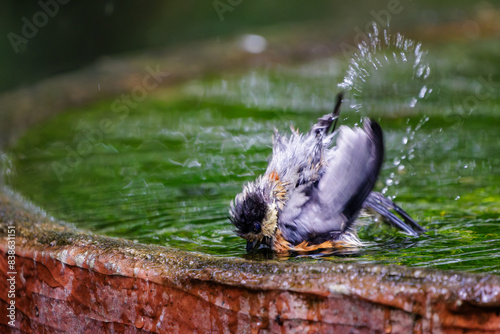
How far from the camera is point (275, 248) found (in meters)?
3.07

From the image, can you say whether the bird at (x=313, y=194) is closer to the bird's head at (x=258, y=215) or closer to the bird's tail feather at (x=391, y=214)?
the bird's head at (x=258, y=215)

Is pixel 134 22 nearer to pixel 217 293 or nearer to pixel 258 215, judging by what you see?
pixel 258 215

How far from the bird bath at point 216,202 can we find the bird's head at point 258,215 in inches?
5.7

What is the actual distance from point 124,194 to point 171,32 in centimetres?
1392

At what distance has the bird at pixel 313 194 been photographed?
9.43ft

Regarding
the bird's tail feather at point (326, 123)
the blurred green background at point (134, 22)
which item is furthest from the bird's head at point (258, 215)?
the blurred green background at point (134, 22)

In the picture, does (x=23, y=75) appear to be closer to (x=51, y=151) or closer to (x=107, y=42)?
(x=107, y=42)

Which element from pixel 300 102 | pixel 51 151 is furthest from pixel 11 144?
pixel 300 102

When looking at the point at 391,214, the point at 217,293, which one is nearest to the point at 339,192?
the point at 391,214

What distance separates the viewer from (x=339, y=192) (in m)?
2.92

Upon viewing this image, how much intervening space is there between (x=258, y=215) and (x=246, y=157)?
1870 mm

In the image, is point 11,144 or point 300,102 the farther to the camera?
point 300,102

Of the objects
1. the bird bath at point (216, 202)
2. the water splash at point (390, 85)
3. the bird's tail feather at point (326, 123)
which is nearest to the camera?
the bird bath at point (216, 202)

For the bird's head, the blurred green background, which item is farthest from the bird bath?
the blurred green background
